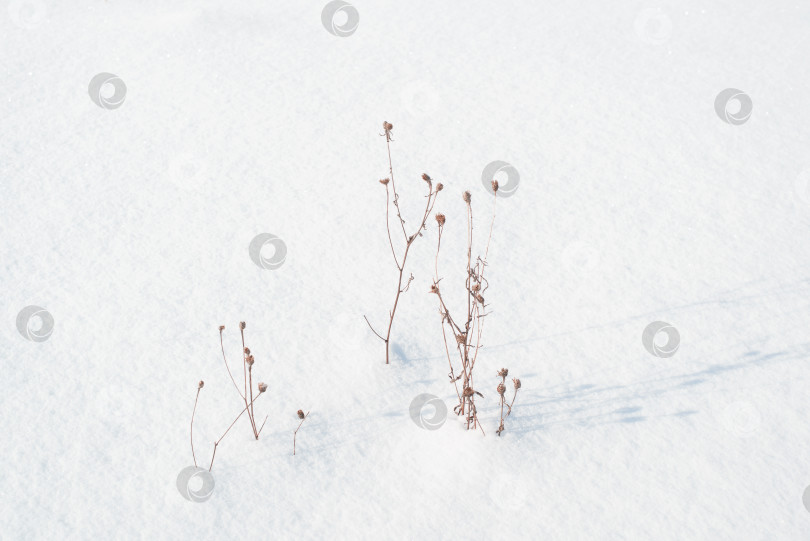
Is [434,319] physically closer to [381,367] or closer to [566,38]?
[381,367]

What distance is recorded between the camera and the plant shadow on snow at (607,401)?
7.78ft

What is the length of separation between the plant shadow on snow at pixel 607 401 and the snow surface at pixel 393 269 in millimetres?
11

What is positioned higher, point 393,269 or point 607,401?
point 393,269

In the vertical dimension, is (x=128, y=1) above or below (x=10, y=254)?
above

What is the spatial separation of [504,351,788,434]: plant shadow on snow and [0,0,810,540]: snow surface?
0.03ft

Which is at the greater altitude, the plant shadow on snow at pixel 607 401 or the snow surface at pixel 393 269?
the snow surface at pixel 393 269

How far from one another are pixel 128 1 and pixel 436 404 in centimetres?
408

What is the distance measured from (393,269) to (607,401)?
1076 millimetres

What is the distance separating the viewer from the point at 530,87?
13.0 ft

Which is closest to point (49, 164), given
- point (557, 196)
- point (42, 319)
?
point (42, 319)

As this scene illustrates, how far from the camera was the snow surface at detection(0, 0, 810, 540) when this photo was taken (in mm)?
2178

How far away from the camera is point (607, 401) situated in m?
2.43

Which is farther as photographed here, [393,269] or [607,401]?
[393,269]

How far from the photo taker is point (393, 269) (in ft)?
9.55
